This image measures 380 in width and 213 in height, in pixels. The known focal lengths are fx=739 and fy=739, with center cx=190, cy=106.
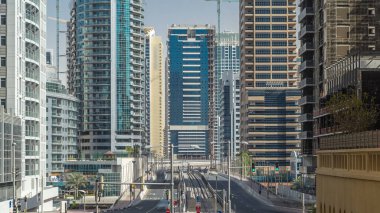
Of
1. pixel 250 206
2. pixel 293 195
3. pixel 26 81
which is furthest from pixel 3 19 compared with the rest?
pixel 293 195

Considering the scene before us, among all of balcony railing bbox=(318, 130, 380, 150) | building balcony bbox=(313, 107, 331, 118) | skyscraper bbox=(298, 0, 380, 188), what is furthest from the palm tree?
balcony railing bbox=(318, 130, 380, 150)

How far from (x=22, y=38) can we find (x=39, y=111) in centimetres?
1402

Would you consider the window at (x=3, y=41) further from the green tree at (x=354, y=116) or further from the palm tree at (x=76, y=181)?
the palm tree at (x=76, y=181)

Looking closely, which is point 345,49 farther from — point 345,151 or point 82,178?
point 82,178

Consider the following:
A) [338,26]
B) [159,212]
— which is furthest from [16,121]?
[338,26]

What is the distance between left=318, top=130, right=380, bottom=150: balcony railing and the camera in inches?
1814

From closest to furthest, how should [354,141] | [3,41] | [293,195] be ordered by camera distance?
[354,141] < [3,41] < [293,195]

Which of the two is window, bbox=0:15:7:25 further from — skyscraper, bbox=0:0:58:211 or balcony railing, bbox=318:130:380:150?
balcony railing, bbox=318:130:380:150

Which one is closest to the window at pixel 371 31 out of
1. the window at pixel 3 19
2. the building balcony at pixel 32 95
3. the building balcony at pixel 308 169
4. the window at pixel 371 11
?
the window at pixel 371 11

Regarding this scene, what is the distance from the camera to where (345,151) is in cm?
5353

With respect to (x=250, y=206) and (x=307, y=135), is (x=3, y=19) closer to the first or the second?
(x=307, y=135)

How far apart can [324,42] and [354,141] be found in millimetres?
82315

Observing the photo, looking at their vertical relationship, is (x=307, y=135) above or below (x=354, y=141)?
above

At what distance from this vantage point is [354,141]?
52719mm
